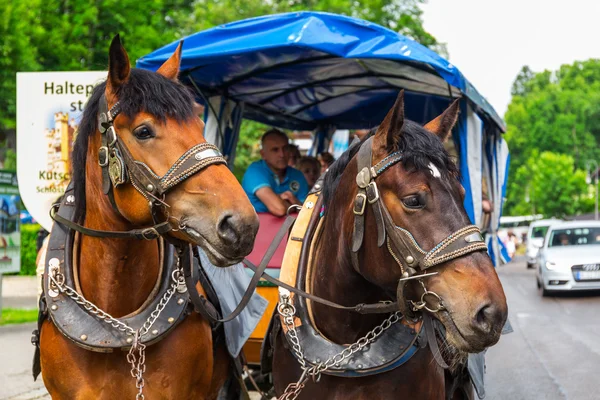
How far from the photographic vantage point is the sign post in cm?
1070

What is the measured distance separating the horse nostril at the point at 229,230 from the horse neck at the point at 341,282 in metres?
0.62

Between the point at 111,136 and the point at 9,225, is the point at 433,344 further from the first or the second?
the point at 9,225

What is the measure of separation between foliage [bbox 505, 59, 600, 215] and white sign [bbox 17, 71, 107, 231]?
2569 inches

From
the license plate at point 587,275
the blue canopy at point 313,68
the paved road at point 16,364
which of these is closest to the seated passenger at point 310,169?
the blue canopy at point 313,68

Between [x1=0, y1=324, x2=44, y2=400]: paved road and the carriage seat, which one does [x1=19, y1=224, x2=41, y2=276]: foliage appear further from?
the carriage seat

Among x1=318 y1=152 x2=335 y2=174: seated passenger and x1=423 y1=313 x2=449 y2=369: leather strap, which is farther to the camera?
x1=318 y1=152 x2=335 y2=174: seated passenger

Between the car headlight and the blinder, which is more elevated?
the blinder

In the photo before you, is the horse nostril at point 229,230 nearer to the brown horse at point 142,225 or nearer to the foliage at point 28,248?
the brown horse at point 142,225

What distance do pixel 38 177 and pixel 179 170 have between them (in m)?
4.48

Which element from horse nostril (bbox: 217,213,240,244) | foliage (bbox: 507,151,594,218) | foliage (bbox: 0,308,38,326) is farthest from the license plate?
foliage (bbox: 507,151,594,218)

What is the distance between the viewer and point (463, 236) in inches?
105

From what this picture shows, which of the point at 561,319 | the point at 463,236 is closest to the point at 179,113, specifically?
the point at 463,236

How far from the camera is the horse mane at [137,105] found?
294 cm

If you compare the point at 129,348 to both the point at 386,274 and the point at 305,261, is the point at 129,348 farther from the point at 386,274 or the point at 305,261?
the point at 386,274
